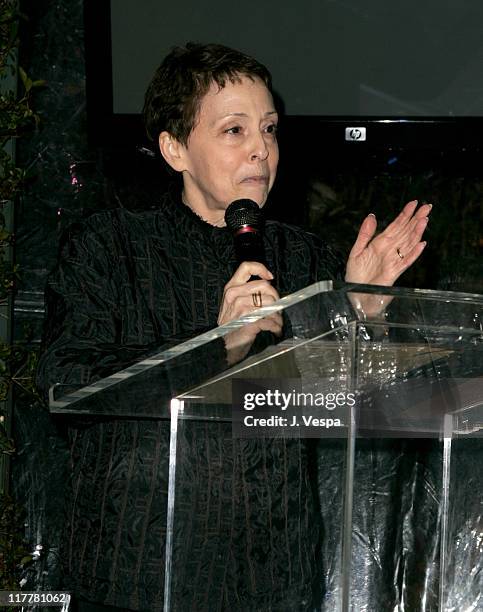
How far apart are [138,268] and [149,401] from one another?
0.60m

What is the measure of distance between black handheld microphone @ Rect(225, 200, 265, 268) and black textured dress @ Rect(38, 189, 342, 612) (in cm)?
10

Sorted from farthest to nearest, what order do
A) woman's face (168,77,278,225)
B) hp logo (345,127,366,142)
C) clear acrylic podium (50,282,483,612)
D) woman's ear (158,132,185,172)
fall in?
hp logo (345,127,366,142) < woman's ear (158,132,185,172) < woman's face (168,77,278,225) < clear acrylic podium (50,282,483,612)

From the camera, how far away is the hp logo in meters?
2.79

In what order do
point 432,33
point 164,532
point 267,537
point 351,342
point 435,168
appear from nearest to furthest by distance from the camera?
point 351,342, point 267,537, point 164,532, point 432,33, point 435,168

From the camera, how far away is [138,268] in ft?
5.81

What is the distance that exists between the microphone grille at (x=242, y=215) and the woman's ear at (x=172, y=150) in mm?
341

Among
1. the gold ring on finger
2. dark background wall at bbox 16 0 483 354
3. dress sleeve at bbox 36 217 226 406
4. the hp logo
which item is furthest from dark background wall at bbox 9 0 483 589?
the gold ring on finger

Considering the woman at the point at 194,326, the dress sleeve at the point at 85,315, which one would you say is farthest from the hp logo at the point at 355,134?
the dress sleeve at the point at 85,315

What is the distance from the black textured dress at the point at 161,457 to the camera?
3.86 ft

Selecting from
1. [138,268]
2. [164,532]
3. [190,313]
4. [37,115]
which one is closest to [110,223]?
[138,268]

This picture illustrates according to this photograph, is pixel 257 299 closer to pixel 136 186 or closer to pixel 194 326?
pixel 194 326

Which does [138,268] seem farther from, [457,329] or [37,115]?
[37,115]

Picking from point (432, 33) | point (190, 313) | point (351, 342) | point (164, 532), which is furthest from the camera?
point (432, 33)

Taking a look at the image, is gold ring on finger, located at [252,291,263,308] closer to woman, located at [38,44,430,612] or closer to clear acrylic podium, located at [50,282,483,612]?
woman, located at [38,44,430,612]
